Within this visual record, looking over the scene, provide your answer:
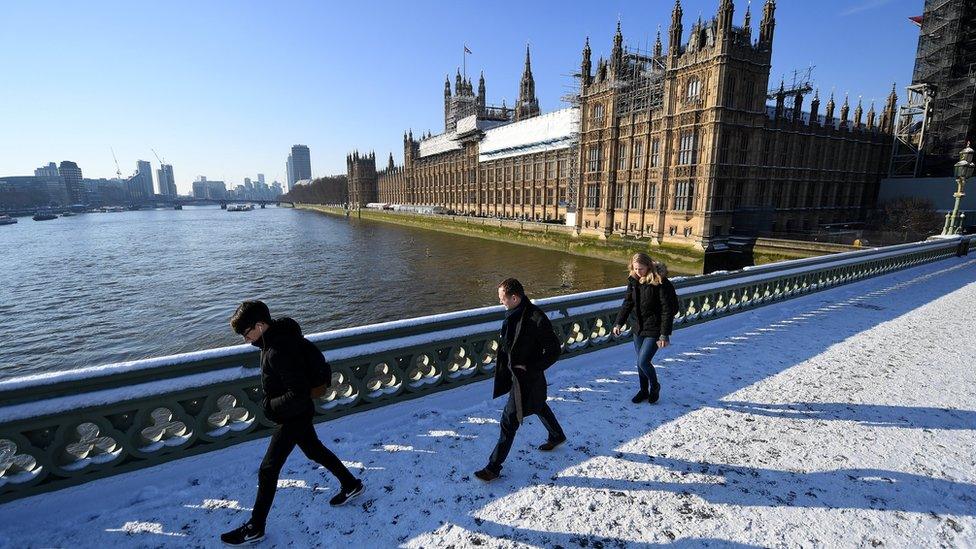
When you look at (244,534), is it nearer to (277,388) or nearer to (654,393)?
(277,388)

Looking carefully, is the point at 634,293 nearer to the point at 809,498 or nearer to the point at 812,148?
the point at 809,498

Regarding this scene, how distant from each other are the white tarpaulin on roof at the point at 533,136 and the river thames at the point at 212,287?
65.8 ft

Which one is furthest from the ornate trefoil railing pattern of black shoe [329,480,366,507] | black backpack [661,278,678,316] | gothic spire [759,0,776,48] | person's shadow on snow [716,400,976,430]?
gothic spire [759,0,776,48]

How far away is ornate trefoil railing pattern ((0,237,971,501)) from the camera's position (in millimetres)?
3529

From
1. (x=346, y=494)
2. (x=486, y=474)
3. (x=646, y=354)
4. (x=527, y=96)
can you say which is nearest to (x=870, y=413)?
(x=646, y=354)

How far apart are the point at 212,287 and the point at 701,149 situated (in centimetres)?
3911

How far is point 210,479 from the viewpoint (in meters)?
3.98

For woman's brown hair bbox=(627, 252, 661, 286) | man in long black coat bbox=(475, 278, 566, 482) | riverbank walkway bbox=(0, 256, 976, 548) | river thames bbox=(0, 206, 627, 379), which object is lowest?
river thames bbox=(0, 206, 627, 379)

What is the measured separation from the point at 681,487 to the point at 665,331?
170 centimetres

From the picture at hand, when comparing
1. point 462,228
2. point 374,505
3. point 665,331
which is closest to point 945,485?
point 665,331

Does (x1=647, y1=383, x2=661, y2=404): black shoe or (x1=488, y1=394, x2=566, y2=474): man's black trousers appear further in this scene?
(x1=647, y1=383, x2=661, y2=404): black shoe

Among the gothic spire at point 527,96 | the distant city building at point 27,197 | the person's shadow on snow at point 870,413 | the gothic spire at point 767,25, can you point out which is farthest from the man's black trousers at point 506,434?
the distant city building at point 27,197

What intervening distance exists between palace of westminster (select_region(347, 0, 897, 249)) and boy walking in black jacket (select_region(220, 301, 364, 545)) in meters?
37.6

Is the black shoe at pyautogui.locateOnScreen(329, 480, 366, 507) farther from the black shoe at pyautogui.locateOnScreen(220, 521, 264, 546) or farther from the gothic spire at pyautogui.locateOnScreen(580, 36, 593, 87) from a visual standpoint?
the gothic spire at pyautogui.locateOnScreen(580, 36, 593, 87)
